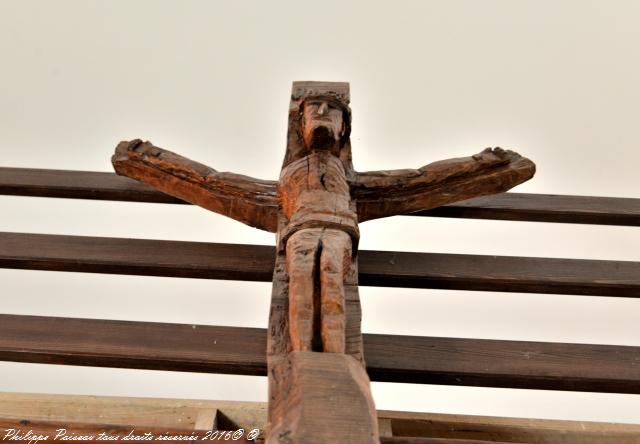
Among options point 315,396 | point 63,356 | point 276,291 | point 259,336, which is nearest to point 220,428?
point 259,336

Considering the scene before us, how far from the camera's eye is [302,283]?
168 centimetres

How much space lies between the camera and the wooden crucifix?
1.31 meters

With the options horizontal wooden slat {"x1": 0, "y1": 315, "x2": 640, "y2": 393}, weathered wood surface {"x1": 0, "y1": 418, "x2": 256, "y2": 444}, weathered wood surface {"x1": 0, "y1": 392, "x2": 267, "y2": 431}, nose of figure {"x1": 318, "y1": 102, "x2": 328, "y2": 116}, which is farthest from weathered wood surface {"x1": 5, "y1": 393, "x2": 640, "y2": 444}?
nose of figure {"x1": 318, "y1": 102, "x2": 328, "y2": 116}

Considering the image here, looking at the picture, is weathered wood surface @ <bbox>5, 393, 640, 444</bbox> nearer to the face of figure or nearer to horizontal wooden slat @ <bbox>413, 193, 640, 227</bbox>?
horizontal wooden slat @ <bbox>413, 193, 640, 227</bbox>

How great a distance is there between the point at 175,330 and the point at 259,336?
0.99 feet

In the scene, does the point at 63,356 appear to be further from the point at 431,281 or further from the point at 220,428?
the point at 431,281

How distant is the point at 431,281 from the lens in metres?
2.47

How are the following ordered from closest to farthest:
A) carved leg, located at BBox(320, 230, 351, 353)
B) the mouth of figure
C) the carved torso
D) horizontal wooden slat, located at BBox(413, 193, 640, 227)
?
carved leg, located at BBox(320, 230, 351, 353) < the carved torso < the mouth of figure < horizontal wooden slat, located at BBox(413, 193, 640, 227)

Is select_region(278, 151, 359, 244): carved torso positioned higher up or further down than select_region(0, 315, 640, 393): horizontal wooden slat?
higher up

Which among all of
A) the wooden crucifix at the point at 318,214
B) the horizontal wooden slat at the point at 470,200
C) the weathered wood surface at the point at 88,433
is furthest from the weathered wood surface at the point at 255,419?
the horizontal wooden slat at the point at 470,200

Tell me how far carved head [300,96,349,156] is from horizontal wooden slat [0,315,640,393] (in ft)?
2.33

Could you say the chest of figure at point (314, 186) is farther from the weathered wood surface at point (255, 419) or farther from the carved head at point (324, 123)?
the weathered wood surface at point (255, 419)

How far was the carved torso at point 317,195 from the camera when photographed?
1996 mm

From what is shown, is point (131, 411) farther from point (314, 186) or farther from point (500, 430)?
point (500, 430)
